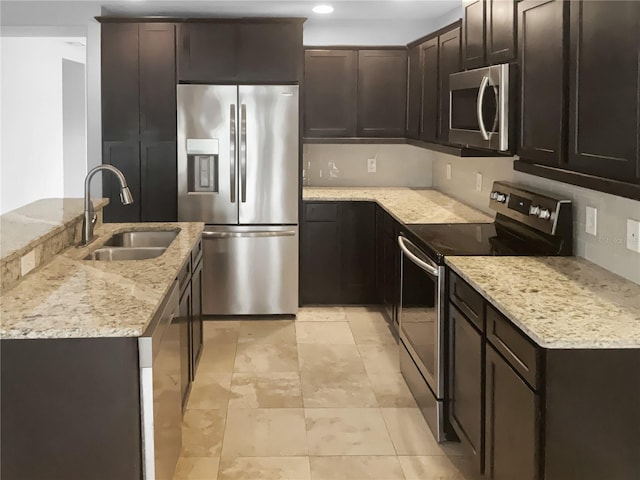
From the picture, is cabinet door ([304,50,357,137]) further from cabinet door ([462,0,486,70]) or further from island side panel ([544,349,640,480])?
island side panel ([544,349,640,480])

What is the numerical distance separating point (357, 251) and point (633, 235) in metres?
3.20

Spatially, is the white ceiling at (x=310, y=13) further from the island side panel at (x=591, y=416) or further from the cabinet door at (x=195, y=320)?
the island side panel at (x=591, y=416)

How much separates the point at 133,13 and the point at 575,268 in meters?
4.08

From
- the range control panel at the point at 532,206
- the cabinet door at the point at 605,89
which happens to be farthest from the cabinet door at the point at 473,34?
the cabinet door at the point at 605,89

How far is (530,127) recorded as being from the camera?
3.10 meters

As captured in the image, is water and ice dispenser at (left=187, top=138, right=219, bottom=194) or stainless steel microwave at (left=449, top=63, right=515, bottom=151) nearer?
stainless steel microwave at (left=449, top=63, right=515, bottom=151)

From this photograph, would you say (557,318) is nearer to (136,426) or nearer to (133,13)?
(136,426)

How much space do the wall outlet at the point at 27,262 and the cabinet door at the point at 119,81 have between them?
2661 millimetres

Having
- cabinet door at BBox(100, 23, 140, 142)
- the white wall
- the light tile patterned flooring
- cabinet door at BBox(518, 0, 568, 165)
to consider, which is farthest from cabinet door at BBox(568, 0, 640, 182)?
the white wall

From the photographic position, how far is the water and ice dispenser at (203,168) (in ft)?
17.8

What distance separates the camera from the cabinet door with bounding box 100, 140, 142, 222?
18.3 feet

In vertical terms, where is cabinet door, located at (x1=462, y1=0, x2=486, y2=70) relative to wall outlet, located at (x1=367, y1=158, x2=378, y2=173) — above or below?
above

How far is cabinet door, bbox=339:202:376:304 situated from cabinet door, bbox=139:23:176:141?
4.83ft

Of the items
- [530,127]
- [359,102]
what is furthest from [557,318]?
[359,102]
